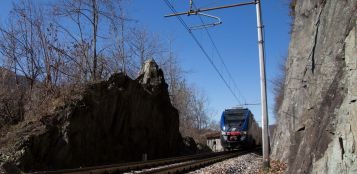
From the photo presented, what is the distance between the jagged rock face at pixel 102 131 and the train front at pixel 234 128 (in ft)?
14.6

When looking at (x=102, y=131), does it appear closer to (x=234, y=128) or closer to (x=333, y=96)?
(x=234, y=128)

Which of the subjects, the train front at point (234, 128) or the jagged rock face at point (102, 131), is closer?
the jagged rock face at point (102, 131)

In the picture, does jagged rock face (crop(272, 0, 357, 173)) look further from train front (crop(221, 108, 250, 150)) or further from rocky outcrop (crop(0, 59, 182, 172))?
train front (crop(221, 108, 250, 150))

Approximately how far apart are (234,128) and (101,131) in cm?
1379

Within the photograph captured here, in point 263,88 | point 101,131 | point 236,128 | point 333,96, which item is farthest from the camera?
point 236,128

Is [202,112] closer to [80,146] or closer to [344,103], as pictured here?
[80,146]

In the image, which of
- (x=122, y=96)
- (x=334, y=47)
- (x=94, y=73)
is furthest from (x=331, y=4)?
(x=94, y=73)

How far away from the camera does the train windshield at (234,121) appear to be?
32.0 metres

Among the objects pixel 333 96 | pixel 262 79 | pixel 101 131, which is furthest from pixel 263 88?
pixel 333 96

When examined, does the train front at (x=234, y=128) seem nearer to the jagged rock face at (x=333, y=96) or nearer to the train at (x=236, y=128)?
the train at (x=236, y=128)

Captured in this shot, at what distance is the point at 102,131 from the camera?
68.9ft

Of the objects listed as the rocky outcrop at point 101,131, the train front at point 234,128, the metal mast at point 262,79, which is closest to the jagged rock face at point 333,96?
the metal mast at point 262,79

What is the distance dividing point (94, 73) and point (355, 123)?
20747 millimetres

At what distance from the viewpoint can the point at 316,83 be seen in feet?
34.3
